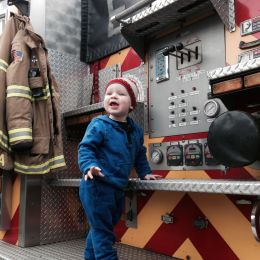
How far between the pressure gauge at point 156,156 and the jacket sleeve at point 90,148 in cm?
60

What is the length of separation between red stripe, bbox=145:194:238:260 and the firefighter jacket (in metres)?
0.86

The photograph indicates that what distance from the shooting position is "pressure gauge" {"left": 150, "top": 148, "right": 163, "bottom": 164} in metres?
2.35

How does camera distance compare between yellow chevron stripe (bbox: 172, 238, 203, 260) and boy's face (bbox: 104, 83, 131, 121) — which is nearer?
boy's face (bbox: 104, 83, 131, 121)

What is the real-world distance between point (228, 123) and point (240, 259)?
80cm

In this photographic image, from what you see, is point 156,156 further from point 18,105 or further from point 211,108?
point 18,105

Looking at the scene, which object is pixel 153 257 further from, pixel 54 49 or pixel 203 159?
pixel 54 49

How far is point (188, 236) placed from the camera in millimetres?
2188

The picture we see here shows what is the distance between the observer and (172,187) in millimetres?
1731

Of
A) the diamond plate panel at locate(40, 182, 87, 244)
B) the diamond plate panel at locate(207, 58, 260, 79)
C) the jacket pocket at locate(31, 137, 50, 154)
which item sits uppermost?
the diamond plate panel at locate(207, 58, 260, 79)

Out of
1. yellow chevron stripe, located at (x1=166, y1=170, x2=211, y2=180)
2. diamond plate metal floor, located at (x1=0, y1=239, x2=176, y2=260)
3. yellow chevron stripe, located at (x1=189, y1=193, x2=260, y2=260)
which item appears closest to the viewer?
yellow chevron stripe, located at (x1=189, y1=193, x2=260, y2=260)

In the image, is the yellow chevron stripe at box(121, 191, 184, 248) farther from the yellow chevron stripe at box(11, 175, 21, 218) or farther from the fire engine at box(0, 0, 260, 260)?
the yellow chevron stripe at box(11, 175, 21, 218)

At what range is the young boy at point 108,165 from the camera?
5.79 feet

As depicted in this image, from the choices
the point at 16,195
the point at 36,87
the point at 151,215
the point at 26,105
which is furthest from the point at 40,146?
the point at 151,215

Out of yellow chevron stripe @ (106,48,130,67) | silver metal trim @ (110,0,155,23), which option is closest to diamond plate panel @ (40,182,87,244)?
yellow chevron stripe @ (106,48,130,67)
